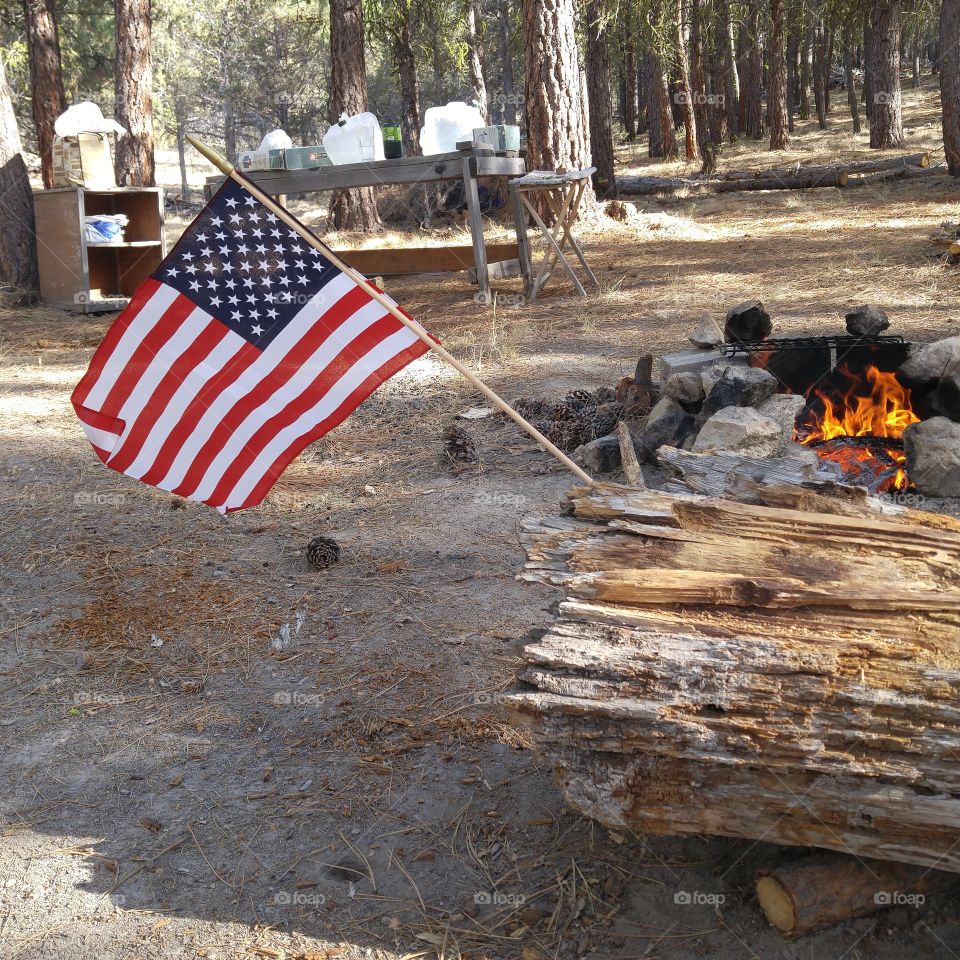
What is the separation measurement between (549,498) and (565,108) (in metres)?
9.01

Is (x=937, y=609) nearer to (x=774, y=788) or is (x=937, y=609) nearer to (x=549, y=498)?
(x=774, y=788)

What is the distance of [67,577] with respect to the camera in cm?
462

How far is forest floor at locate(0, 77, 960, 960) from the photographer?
2.45 m

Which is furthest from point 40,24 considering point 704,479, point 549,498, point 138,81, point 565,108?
point 704,479

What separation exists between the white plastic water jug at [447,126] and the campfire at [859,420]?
20.5ft

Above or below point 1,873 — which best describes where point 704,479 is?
above

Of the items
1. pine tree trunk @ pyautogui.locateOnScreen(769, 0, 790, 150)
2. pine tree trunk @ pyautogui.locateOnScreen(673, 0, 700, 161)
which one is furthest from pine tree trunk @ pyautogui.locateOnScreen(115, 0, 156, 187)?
pine tree trunk @ pyautogui.locateOnScreen(769, 0, 790, 150)

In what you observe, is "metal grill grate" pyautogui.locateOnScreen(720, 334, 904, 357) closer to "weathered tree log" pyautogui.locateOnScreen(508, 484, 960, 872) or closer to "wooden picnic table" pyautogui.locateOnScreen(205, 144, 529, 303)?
"weathered tree log" pyautogui.locateOnScreen(508, 484, 960, 872)

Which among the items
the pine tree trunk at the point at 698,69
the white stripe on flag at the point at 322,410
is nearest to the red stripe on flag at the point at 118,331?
the white stripe on flag at the point at 322,410

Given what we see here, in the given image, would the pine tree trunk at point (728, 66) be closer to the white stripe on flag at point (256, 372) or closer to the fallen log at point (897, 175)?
the fallen log at point (897, 175)

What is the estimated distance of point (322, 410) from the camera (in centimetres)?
333

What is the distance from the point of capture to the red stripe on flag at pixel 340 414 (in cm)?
329

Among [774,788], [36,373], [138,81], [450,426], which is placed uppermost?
[138,81]

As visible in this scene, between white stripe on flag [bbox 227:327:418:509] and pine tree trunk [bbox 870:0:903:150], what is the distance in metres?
18.7
